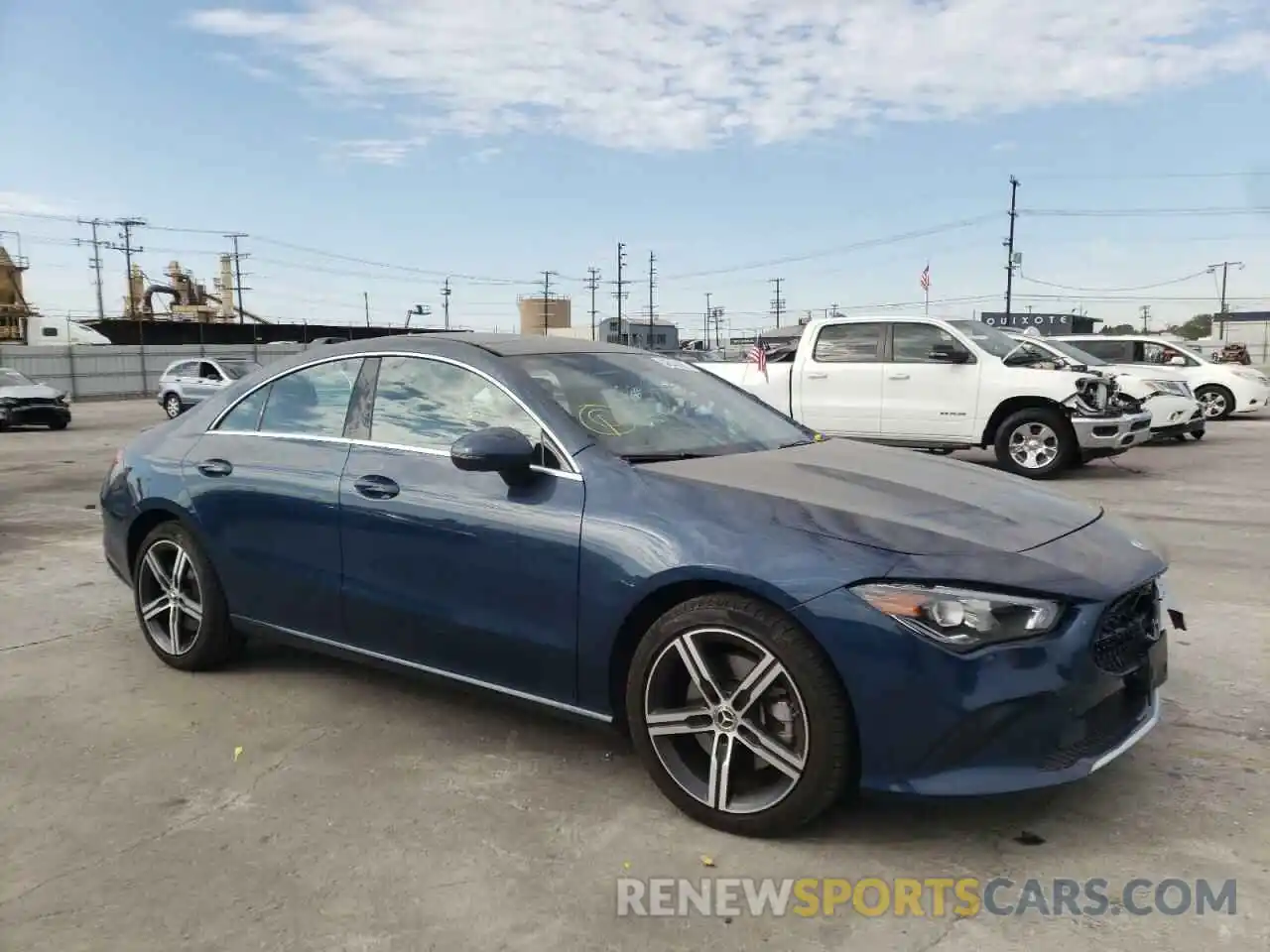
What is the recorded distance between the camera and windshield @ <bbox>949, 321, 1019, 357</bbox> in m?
11.2

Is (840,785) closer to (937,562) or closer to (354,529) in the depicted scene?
(937,562)

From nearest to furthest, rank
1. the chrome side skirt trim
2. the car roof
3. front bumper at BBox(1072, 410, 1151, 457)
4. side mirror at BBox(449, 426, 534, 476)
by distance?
the chrome side skirt trim < side mirror at BBox(449, 426, 534, 476) < the car roof < front bumper at BBox(1072, 410, 1151, 457)

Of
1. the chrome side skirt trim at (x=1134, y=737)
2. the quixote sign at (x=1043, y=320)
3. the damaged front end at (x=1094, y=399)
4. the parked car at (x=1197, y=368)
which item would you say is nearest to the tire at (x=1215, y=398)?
the parked car at (x=1197, y=368)

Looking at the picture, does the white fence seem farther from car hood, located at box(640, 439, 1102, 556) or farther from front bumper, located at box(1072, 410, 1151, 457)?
car hood, located at box(640, 439, 1102, 556)

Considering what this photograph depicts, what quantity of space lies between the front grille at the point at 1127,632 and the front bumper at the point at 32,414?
71.7 feet

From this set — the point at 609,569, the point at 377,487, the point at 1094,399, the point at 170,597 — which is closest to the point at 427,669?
the point at 377,487

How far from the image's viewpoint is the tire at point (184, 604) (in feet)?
14.3

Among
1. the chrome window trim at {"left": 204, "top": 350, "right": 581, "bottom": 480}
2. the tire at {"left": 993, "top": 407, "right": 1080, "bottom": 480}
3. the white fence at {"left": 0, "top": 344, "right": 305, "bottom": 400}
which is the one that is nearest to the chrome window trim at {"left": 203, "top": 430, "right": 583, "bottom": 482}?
the chrome window trim at {"left": 204, "top": 350, "right": 581, "bottom": 480}

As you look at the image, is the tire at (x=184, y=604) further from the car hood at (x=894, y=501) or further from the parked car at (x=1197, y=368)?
the parked car at (x=1197, y=368)

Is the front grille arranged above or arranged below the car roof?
below

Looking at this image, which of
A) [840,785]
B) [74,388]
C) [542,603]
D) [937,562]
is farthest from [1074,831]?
[74,388]

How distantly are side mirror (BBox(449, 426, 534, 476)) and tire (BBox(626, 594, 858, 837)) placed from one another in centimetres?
69

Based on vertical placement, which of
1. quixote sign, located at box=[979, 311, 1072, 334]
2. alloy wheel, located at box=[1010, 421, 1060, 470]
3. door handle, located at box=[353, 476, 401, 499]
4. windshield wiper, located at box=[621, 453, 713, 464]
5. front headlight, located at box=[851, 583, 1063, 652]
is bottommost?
alloy wheel, located at box=[1010, 421, 1060, 470]

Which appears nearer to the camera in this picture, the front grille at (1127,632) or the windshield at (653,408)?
the front grille at (1127,632)
